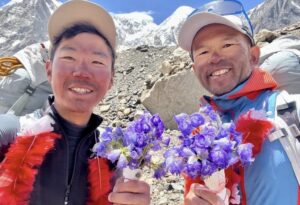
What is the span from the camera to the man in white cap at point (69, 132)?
296 cm

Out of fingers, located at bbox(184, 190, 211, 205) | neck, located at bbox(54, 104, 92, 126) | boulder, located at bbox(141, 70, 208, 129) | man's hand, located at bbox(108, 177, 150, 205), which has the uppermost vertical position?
boulder, located at bbox(141, 70, 208, 129)

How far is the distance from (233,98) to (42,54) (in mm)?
1978

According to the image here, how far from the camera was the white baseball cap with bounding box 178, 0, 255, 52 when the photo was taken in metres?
3.22

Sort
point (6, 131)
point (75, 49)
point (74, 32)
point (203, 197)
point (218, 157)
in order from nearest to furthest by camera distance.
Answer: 1. point (218, 157)
2. point (203, 197)
3. point (6, 131)
4. point (75, 49)
5. point (74, 32)

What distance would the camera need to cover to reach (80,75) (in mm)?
3100

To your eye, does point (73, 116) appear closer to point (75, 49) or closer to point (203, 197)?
point (75, 49)

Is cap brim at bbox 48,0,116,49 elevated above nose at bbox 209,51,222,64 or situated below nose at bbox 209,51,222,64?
above

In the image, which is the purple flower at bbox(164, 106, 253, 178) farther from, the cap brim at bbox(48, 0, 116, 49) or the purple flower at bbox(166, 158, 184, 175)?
the cap brim at bbox(48, 0, 116, 49)

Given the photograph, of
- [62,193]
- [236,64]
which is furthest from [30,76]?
[236,64]

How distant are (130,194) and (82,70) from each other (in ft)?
3.49

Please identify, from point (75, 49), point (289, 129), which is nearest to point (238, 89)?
point (289, 129)

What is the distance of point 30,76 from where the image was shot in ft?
12.7

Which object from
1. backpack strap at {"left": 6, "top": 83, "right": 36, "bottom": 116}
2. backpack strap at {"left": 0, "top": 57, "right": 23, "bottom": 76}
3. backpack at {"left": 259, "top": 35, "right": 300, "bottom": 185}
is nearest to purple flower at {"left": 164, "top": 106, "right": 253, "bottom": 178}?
backpack at {"left": 259, "top": 35, "right": 300, "bottom": 185}

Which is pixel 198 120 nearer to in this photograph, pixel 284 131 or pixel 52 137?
pixel 284 131
